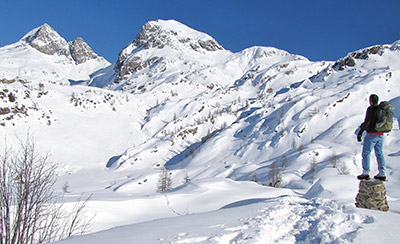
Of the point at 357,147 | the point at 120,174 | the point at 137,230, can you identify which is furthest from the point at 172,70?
the point at 137,230

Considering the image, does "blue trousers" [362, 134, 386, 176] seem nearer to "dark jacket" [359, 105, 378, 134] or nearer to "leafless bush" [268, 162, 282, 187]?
"dark jacket" [359, 105, 378, 134]

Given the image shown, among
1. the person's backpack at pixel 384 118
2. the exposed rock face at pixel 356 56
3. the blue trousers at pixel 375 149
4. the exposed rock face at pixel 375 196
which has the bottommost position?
the exposed rock face at pixel 375 196

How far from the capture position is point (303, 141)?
60500mm

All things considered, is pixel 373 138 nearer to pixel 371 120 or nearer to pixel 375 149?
pixel 375 149

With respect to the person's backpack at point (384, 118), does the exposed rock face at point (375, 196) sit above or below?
below

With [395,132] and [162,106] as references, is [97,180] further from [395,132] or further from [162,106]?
[395,132]

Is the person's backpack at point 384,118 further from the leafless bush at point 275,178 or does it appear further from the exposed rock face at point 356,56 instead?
the exposed rock face at point 356,56

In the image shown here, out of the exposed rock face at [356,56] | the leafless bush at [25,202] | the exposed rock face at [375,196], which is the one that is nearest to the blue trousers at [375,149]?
the exposed rock face at [375,196]

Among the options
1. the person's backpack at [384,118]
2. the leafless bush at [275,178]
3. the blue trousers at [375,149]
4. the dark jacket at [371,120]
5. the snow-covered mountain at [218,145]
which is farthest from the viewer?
the leafless bush at [275,178]

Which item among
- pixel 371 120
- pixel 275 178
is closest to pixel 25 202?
pixel 371 120

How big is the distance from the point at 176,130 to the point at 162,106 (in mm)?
21470

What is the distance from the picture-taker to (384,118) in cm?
714

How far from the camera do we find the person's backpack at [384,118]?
7.14 metres

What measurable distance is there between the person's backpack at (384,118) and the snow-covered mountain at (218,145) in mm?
2731
